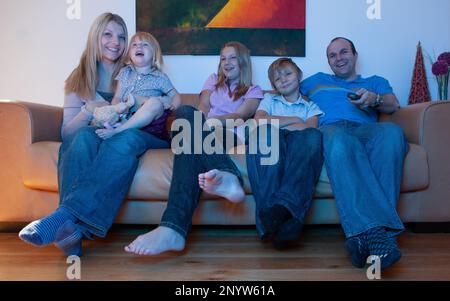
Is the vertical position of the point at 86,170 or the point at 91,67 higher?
the point at 91,67

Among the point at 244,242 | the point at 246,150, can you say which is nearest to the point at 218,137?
the point at 246,150

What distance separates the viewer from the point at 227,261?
54.8 inches

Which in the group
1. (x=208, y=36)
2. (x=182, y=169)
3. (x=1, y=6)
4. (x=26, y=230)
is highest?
(x=1, y=6)

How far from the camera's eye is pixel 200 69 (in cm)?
267

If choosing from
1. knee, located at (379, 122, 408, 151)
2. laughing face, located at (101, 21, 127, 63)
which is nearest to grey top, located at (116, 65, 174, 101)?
laughing face, located at (101, 21, 127, 63)

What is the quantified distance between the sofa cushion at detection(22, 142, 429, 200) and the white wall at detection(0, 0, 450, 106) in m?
1.09

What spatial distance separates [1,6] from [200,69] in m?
1.35

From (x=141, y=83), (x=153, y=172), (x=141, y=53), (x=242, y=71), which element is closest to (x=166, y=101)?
(x=141, y=83)

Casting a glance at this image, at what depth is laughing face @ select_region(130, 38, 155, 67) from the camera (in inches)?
77.8

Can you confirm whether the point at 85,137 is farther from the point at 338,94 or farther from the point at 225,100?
the point at 338,94

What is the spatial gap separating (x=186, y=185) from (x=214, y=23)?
1534 mm

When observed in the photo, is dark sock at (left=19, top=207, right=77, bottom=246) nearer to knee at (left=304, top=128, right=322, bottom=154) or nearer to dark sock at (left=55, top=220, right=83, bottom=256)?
dark sock at (left=55, top=220, right=83, bottom=256)

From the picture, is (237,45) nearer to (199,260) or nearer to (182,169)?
(182,169)

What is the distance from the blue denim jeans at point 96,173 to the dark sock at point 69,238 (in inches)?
1.4
